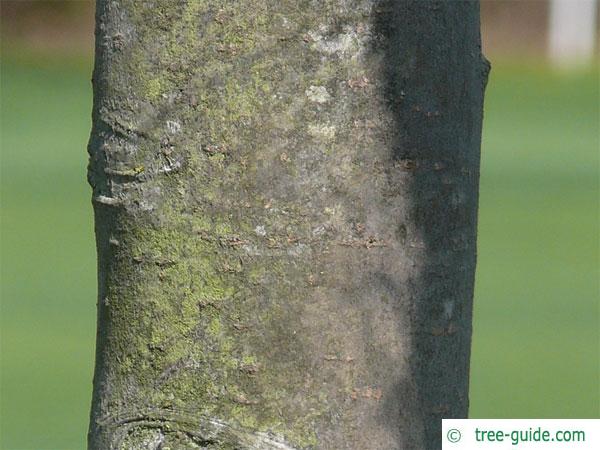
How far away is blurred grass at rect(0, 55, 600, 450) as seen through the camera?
282 inches

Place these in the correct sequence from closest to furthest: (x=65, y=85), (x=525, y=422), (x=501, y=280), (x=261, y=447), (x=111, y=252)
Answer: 1. (x=261, y=447)
2. (x=111, y=252)
3. (x=525, y=422)
4. (x=501, y=280)
5. (x=65, y=85)

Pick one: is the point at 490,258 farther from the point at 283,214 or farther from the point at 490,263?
the point at 283,214

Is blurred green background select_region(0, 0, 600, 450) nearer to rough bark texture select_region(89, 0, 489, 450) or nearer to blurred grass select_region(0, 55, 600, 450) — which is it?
blurred grass select_region(0, 55, 600, 450)

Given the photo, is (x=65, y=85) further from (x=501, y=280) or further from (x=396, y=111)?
(x=396, y=111)

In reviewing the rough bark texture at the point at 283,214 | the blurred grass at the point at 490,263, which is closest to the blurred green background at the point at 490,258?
the blurred grass at the point at 490,263

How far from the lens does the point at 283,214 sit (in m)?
1.53

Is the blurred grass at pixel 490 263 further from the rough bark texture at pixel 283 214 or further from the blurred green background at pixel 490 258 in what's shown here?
the rough bark texture at pixel 283 214

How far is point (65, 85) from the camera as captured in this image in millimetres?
20219

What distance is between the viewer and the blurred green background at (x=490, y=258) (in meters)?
7.17

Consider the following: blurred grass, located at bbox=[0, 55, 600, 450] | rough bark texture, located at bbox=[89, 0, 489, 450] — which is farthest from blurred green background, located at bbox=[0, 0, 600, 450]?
rough bark texture, located at bbox=[89, 0, 489, 450]

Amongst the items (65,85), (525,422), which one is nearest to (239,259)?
(525,422)

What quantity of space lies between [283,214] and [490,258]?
9300mm

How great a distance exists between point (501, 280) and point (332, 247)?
864 centimetres

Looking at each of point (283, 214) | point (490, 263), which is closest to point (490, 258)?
point (490, 263)
